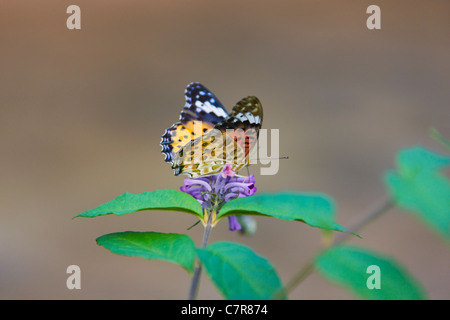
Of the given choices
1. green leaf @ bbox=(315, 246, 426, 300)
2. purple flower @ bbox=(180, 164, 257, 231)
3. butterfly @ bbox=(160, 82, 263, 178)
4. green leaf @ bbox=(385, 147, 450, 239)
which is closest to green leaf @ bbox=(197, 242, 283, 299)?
green leaf @ bbox=(315, 246, 426, 300)

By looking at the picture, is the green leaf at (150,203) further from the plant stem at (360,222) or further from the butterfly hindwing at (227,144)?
the plant stem at (360,222)

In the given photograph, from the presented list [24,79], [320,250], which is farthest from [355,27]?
[320,250]

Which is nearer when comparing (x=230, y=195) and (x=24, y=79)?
(x=230, y=195)

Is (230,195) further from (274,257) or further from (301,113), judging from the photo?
(301,113)

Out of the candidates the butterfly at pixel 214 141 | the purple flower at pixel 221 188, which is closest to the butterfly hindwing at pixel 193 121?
the butterfly at pixel 214 141

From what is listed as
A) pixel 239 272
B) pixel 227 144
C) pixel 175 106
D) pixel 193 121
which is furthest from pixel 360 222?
pixel 175 106
